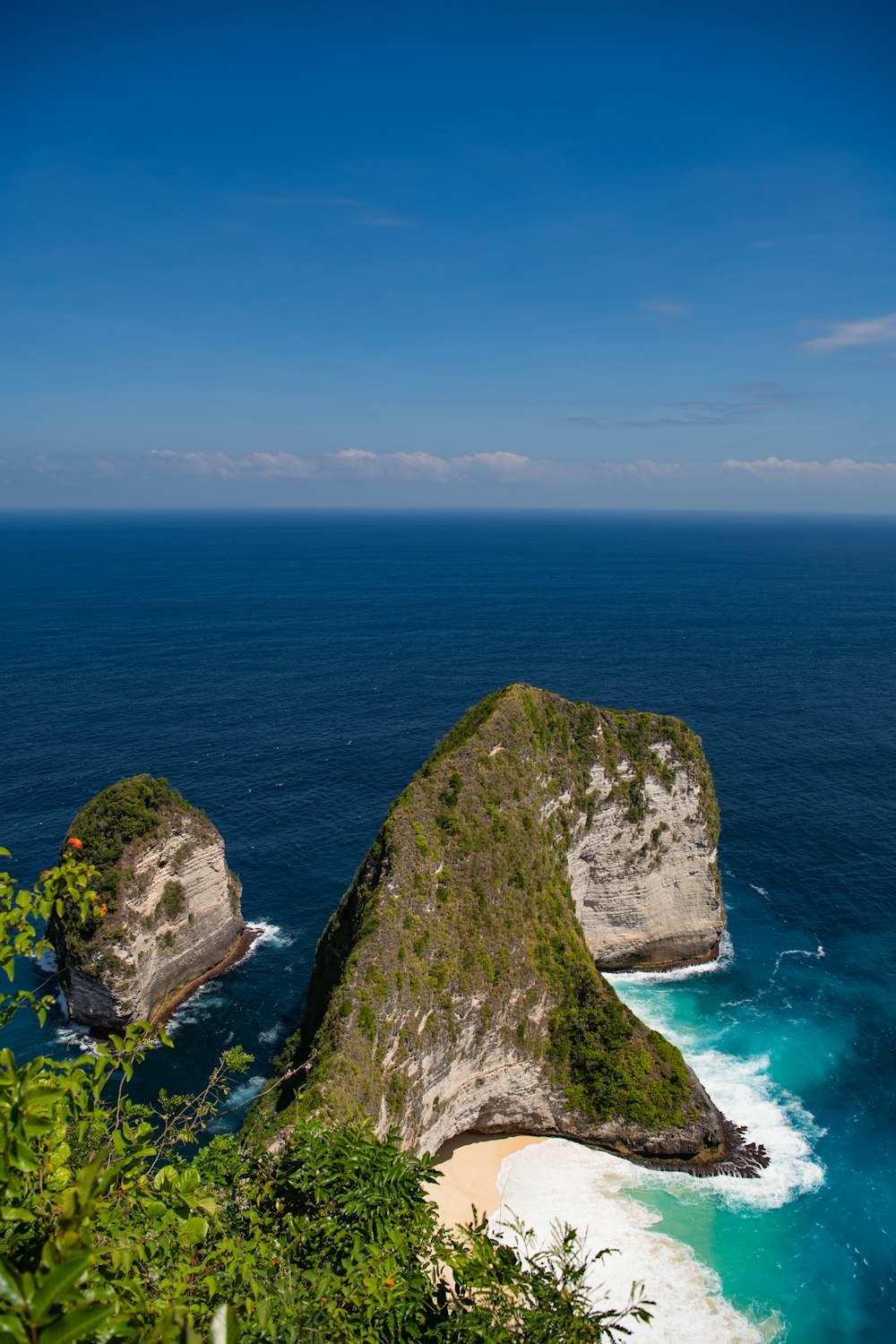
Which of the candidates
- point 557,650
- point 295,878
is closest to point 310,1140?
point 295,878

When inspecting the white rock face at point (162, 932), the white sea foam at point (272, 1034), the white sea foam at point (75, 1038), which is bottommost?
the white sea foam at point (272, 1034)

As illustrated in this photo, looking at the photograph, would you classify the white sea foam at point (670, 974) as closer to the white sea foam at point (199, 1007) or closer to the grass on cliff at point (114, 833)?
the white sea foam at point (199, 1007)

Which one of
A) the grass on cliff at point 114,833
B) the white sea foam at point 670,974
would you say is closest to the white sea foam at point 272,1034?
the grass on cliff at point 114,833

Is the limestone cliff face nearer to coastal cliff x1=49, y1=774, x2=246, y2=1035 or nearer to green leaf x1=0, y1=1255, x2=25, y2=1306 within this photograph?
coastal cliff x1=49, y1=774, x2=246, y2=1035

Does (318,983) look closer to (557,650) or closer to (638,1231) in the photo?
(638,1231)

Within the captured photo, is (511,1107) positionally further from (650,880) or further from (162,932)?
(162,932)

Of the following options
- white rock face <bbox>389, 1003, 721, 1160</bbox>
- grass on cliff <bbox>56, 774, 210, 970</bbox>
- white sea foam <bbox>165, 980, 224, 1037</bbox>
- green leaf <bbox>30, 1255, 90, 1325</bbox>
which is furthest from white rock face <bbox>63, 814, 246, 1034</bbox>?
green leaf <bbox>30, 1255, 90, 1325</bbox>

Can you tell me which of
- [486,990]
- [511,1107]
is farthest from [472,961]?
[511,1107]
